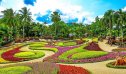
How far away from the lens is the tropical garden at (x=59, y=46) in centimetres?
2838

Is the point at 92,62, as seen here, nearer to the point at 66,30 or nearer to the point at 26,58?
the point at 26,58

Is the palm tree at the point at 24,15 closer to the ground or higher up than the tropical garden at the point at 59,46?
higher up

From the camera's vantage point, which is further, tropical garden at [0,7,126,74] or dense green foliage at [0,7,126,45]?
dense green foliage at [0,7,126,45]

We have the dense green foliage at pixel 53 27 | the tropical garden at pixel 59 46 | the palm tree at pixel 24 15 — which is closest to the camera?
the tropical garden at pixel 59 46

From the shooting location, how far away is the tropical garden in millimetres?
28375

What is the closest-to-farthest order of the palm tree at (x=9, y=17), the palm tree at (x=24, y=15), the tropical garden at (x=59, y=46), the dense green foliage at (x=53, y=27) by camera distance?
the tropical garden at (x=59, y=46), the dense green foliage at (x=53, y=27), the palm tree at (x=9, y=17), the palm tree at (x=24, y=15)

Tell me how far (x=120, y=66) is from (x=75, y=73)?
6061mm

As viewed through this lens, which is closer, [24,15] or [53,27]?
[24,15]

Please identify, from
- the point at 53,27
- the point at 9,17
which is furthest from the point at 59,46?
the point at 53,27

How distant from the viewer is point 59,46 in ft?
226

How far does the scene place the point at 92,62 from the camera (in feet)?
115

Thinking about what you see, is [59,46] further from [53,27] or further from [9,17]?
[53,27]

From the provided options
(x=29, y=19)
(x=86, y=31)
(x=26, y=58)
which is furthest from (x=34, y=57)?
(x=86, y=31)

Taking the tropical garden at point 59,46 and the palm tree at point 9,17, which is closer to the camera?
the tropical garden at point 59,46
